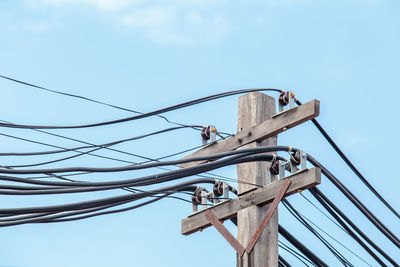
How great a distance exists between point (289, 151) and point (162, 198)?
1516mm

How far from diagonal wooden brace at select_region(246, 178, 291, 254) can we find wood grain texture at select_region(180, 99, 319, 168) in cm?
61

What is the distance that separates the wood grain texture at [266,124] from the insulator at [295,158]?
30cm

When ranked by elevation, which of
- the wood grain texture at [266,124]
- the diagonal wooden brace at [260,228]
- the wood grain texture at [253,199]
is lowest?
the diagonal wooden brace at [260,228]

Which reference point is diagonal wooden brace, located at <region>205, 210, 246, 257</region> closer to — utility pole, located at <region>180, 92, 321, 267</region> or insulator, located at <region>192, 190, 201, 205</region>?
utility pole, located at <region>180, 92, 321, 267</region>

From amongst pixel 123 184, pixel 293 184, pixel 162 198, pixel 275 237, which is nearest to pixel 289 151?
pixel 293 184

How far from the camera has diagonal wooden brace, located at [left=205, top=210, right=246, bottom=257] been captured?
8301 millimetres

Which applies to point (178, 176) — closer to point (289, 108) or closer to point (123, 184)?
point (123, 184)

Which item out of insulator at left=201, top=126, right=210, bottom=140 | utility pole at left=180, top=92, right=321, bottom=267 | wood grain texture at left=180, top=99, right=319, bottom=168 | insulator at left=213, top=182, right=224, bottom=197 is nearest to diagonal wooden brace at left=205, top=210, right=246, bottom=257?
utility pole at left=180, top=92, right=321, bottom=267

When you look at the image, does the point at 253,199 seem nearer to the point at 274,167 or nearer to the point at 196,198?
the point at 274,167

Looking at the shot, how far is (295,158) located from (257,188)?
1.67 ft

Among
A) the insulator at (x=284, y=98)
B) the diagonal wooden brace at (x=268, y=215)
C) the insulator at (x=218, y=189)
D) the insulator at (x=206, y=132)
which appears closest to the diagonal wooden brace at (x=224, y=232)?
the diagonal wooden brace at (x=268, y=215)

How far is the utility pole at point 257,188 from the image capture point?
8.26 meters

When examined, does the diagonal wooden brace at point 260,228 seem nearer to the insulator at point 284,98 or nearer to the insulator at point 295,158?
the insulator at point 295,158

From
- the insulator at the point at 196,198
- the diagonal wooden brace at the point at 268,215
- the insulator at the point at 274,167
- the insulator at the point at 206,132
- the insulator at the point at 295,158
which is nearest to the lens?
the diagonal wooden brace at the point at 268,215
